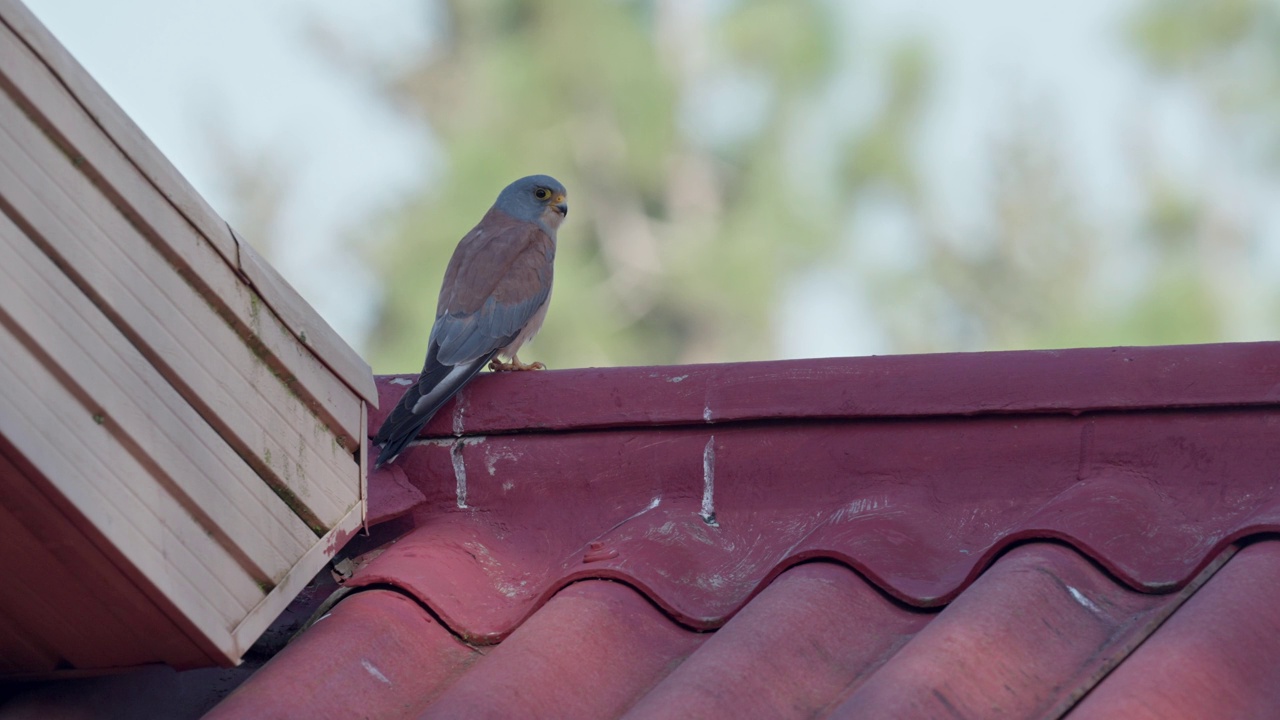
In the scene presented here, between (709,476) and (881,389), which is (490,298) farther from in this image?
(881,389)

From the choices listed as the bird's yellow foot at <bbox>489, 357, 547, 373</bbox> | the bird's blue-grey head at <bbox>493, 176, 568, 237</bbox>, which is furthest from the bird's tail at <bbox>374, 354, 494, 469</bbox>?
the bird's blue-grey head at <bbox>493, 176, 568, 237</bbox>

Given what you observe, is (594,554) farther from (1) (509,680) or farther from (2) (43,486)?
(2) (43,486)

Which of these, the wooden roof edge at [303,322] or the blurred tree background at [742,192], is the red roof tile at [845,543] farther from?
the blurred tree background at [742,192]

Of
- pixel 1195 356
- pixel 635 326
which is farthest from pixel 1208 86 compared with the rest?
pixel 1195 356

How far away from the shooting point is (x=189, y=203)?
1940 millimetres

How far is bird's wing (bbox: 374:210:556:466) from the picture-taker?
10.9 ft

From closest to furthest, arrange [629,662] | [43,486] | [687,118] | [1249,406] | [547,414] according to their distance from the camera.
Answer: [43,486]
[629,662]
[1249,406]
[547,414]
[687,118]

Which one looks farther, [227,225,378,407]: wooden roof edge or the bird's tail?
the bird's tail

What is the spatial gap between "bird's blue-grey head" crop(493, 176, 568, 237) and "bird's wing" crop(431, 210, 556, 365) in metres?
0.59

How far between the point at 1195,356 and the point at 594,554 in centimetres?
102

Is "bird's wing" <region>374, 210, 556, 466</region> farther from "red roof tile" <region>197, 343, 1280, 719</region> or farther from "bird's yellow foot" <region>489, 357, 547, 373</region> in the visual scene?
"red roof tile" <region>197, 343, 1280, 719</region>

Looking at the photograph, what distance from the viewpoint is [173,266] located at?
1.91 metres

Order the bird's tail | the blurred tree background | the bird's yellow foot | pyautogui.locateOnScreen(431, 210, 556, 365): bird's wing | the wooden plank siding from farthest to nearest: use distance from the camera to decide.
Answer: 1. the blurred tree background
2. the bird's yellow foot
3. pyautogui.locateOnScreen(431, 210, 556, 365): bird's wing
4. the bird's tail
5. the wooden plank siding

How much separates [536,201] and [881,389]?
2749mm
